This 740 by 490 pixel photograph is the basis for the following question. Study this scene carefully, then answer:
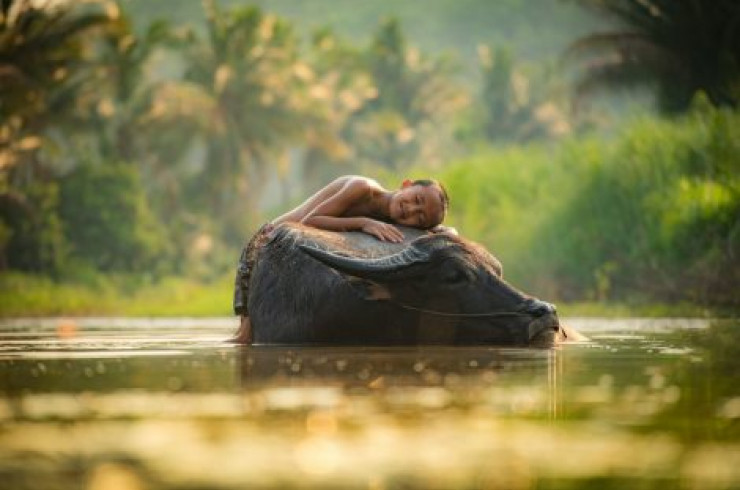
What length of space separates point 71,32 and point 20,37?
5.52 feet

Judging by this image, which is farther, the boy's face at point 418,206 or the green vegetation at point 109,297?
the green vegetation at point 109,297

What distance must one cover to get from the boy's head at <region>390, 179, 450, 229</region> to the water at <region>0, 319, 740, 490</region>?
1.84 metres

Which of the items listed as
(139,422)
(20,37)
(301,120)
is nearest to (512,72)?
(301,120)

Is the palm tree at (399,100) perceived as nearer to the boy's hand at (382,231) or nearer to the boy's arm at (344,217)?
the boy's arm at (344,217)

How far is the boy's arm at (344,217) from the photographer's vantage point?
10.1 metres

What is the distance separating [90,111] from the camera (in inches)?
2128

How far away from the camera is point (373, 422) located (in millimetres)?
4945

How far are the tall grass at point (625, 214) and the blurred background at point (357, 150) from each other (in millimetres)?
47

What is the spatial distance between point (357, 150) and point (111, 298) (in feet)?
84.3

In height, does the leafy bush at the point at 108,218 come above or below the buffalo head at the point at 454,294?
above

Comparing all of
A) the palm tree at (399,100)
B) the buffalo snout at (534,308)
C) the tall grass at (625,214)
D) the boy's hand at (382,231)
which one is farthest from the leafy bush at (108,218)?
the buffalo snout at (534,308)

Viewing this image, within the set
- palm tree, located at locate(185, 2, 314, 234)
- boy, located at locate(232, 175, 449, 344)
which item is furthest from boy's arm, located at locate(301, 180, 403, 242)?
palm tree, located at locate(185, 2, 314, 234)

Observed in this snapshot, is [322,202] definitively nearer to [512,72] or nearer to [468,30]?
[512,72]

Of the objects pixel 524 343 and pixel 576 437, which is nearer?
pixel 576 437
